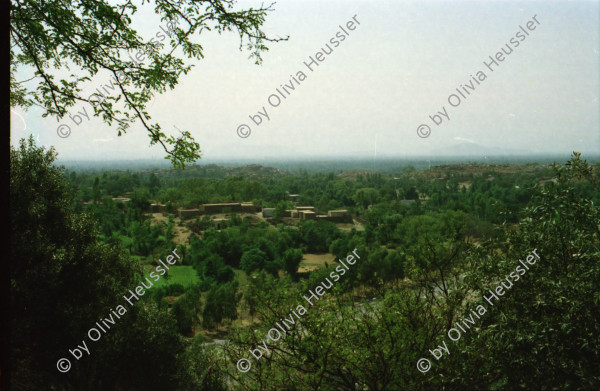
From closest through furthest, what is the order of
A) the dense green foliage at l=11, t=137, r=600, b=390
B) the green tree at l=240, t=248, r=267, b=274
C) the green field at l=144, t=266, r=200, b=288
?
the dense green foliage at l=11, t=137, r=600, b=390 < the green field at l=144, t=266, r=200, b=288 < the green tree at l=240, t=248, r=267, b=274

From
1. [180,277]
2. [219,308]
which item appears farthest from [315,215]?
[219,308]

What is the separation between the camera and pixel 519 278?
3.32 metres

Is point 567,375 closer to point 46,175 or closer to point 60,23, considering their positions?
point 60,23

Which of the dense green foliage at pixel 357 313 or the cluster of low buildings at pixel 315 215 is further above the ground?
the dense green foliage at pixel 357 313

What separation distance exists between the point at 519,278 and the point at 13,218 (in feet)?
17.2

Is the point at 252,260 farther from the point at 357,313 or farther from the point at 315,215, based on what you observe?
the point at 357,313

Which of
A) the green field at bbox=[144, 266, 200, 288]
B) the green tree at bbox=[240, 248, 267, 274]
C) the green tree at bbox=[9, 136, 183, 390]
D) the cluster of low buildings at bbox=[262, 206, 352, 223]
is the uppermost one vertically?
the green tree at bbox=[9, 136, 183, 390]

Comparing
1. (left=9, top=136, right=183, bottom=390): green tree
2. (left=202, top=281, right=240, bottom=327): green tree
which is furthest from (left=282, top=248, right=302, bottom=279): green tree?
(left=9, top=136, right=183, bottom=390): green tree

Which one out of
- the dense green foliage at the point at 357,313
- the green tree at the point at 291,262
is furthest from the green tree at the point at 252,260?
the dense green foliage at the point at 357,313

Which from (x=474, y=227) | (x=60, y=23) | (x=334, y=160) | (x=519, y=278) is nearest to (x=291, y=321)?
(x=519, y=278)

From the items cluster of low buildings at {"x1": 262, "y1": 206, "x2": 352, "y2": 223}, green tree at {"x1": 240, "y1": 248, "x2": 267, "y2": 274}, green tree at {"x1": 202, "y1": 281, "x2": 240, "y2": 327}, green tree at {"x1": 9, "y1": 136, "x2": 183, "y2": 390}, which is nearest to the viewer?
green tree at {"x1": 9, "y1": 136, "x2": 183, "y2": 390}

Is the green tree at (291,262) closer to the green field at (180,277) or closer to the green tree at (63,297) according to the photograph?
the green field at (180,277)

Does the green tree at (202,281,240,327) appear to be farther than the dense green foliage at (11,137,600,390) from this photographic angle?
Yes

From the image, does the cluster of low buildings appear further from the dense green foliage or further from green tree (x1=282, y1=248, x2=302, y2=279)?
the dense green foliage
